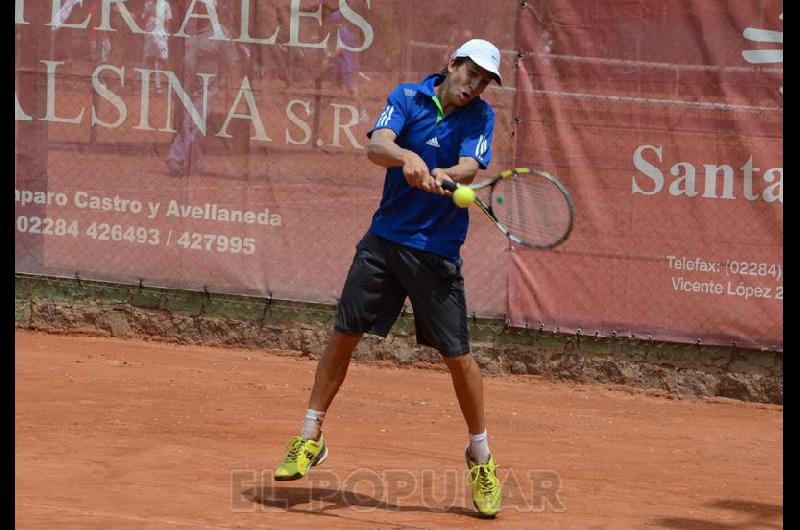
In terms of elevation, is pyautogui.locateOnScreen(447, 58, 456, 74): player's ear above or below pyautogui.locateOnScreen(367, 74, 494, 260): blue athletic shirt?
above

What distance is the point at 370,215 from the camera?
8609 millimetres

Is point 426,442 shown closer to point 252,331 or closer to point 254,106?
point 252,331

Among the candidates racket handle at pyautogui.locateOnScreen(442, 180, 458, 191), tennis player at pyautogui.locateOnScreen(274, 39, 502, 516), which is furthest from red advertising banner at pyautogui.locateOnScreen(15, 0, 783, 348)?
racket handle at pyautogui.locateOnScreen(442, 180, 458, 191)

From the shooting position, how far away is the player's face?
5.34 meters

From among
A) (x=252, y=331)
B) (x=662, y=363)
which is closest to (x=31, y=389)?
(x=252, y=331)

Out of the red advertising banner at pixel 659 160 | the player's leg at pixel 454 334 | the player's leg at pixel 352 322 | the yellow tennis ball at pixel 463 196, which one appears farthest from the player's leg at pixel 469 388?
the red advertising banner at pixel 659 160

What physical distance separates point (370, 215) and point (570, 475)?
2.84 meters

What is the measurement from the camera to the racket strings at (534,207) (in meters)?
5.96

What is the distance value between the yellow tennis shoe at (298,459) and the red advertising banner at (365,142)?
10.3 feet

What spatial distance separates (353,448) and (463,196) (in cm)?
197

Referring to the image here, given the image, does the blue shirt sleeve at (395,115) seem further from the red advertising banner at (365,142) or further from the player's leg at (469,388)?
the red advertising banner at (365,142)

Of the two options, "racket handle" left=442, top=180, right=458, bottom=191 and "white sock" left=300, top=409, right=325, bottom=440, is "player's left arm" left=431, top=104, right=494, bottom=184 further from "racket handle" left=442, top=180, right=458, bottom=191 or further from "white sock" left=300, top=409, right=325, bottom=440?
"white sock" left=300, top=409, right=325, bottom=440

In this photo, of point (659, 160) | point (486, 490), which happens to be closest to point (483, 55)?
point (486, 490)

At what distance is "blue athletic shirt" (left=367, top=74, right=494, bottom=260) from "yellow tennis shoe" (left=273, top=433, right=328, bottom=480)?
0.97 meters
